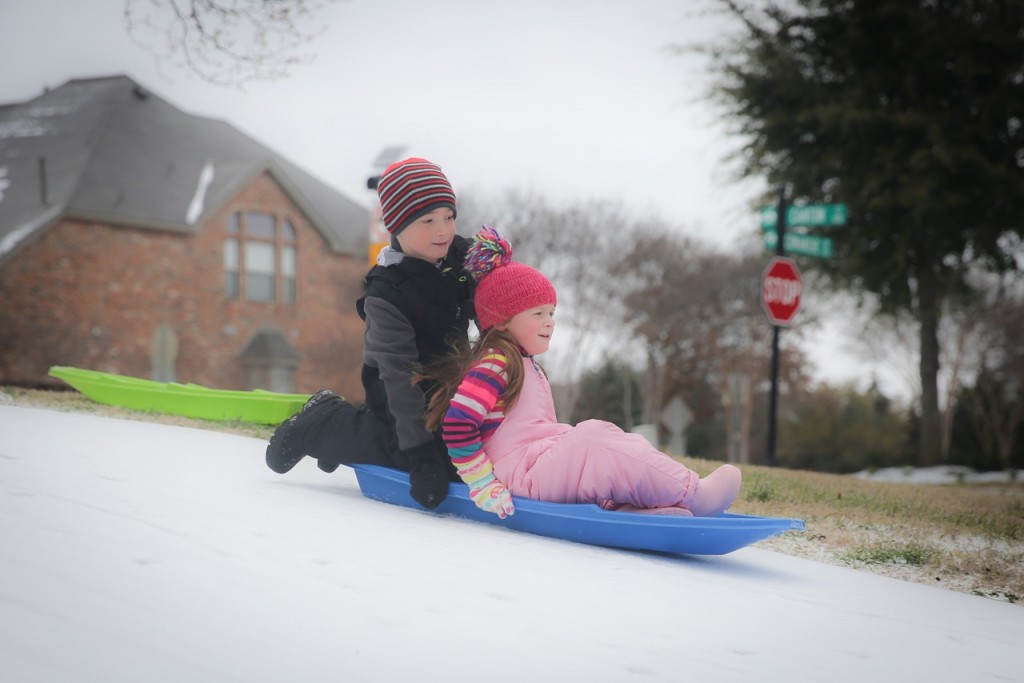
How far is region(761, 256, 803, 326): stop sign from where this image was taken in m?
10.3

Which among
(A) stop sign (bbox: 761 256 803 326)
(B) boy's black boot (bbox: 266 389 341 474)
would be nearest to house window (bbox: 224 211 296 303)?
(A) stop sign (bbox: 761 256 803 326)

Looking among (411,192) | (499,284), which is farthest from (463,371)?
(411,192)

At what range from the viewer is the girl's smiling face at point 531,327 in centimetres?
362

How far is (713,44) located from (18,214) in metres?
15.4

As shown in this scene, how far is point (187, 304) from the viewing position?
899 inches

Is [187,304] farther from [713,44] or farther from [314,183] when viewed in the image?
[713,44]

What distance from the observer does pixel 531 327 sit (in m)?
3.63

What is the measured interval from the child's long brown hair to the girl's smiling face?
3cm

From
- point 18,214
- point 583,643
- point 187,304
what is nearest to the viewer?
point 583,643

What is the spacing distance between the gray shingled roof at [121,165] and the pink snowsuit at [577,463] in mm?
19504

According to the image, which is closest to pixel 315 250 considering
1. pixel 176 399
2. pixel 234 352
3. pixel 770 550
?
pixel 234 352

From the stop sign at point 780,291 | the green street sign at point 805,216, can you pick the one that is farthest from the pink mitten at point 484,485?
the green street sign at point 805,216

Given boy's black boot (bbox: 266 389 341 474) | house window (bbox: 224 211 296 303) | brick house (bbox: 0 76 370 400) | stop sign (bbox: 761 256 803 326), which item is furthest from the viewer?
house window (bbox: 224 211 296 303)

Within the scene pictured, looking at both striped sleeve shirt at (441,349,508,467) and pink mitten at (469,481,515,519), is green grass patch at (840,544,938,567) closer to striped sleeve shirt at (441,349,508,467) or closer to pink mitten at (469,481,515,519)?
pink mitten at (469,481,515,519)
